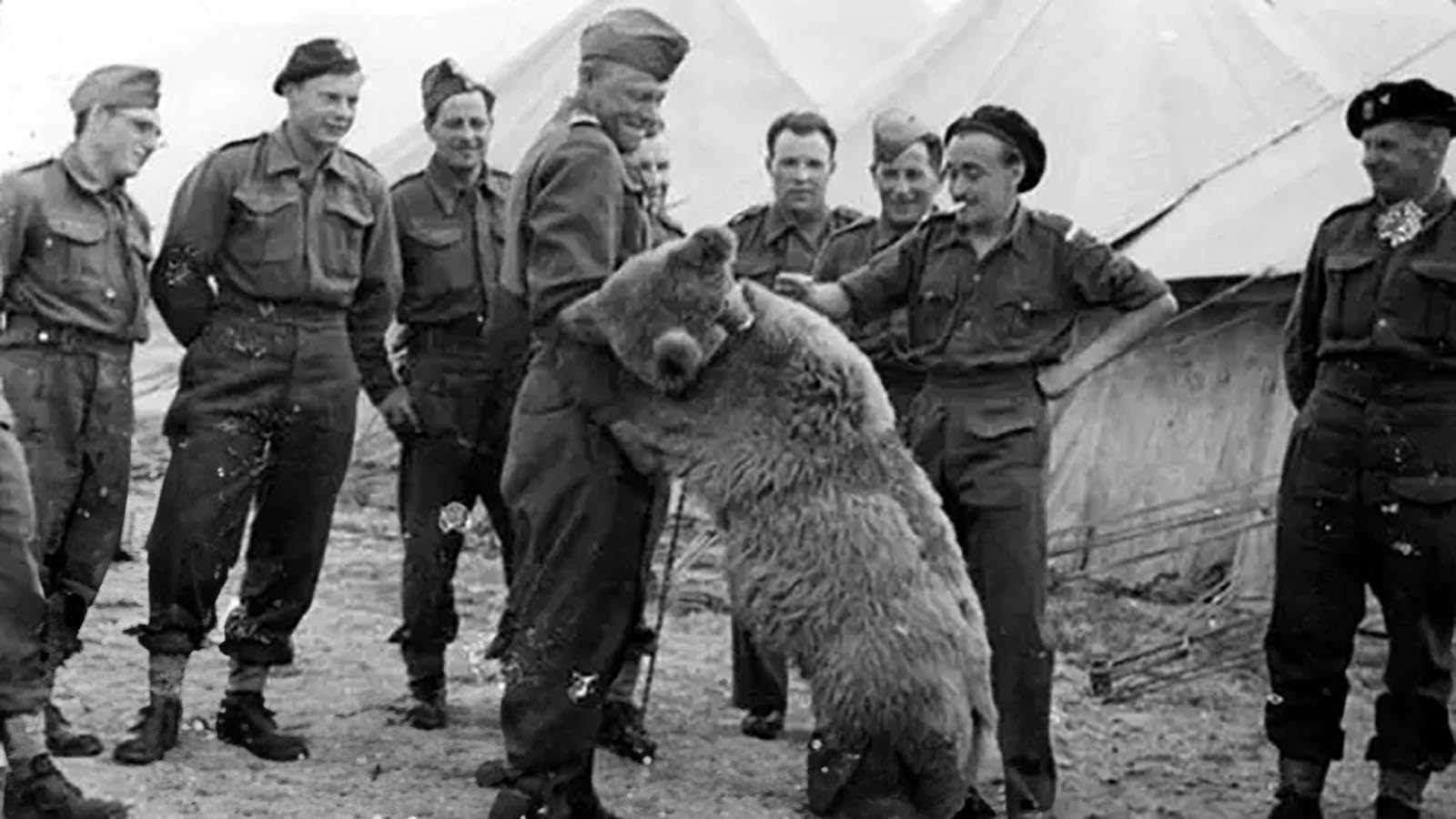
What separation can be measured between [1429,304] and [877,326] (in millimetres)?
1755

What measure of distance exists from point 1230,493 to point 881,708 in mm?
4959

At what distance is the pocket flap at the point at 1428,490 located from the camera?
4773 mm

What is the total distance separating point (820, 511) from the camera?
3.95m

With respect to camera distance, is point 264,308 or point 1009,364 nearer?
point 1009,364

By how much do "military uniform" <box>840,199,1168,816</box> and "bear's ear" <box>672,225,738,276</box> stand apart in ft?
3.66

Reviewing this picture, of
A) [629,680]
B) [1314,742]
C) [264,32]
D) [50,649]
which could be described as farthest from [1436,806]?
[264,32]

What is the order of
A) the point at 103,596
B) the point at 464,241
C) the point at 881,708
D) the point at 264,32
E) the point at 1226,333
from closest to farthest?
1. the point at 881,708
2. the point at 464,241
3. the point at 103,596
4. the point at 1226,333
5. the point at 264,32

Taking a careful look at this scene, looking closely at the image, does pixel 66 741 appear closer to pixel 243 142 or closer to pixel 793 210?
pixel 243 142

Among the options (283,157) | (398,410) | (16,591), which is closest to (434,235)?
(398,410)

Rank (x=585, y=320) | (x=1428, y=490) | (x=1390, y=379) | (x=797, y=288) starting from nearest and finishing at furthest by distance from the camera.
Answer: (x=585, y=320), (x=1428, y=490), (x=1390, y=379), (x=797, y=288)

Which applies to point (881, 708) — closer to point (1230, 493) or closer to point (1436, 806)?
point (1436, 806)

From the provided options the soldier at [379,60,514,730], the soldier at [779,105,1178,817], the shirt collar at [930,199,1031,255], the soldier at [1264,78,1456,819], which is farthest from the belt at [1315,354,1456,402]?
the soldier at [379,60,514,730]

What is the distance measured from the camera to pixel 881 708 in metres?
3.88

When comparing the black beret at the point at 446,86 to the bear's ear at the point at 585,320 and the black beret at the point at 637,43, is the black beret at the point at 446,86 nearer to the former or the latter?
the black beret at the point at 637,43
